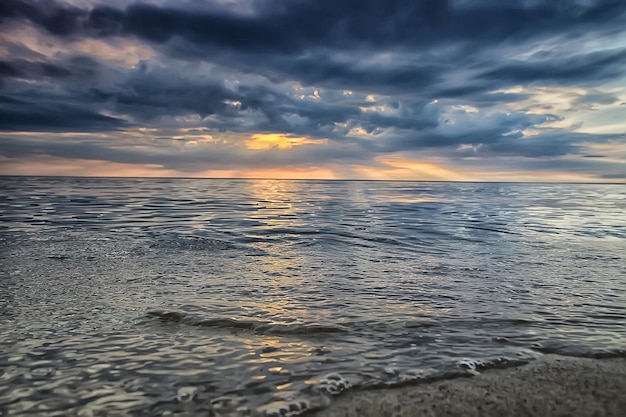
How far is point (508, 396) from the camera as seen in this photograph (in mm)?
3656

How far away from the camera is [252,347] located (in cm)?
490

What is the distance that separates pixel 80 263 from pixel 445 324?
27.6 feet

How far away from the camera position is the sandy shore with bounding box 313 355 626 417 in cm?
339

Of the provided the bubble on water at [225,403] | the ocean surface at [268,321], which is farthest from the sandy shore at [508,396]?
the bubble on water at [225,403]

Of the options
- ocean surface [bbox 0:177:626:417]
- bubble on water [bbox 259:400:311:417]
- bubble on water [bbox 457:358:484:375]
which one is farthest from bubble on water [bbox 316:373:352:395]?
bubble on water [bbox 457:358:484:375]

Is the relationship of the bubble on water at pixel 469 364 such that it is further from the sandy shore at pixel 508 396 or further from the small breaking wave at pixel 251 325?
the small breaking wave at pixel 251 325

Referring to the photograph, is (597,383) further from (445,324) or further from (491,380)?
(445,324)

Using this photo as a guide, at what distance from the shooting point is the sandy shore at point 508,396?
11.1 feet

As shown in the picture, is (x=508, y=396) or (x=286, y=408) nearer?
(x=286, y=408)

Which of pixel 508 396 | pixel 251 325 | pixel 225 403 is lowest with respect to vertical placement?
pixel 251 325

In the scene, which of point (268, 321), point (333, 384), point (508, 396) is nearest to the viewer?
point (508, 396)

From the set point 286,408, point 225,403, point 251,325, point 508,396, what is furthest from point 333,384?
point 251,325

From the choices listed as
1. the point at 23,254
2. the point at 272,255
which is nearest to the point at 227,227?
the point at 272,255

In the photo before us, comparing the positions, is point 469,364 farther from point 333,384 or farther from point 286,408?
point 286,408
